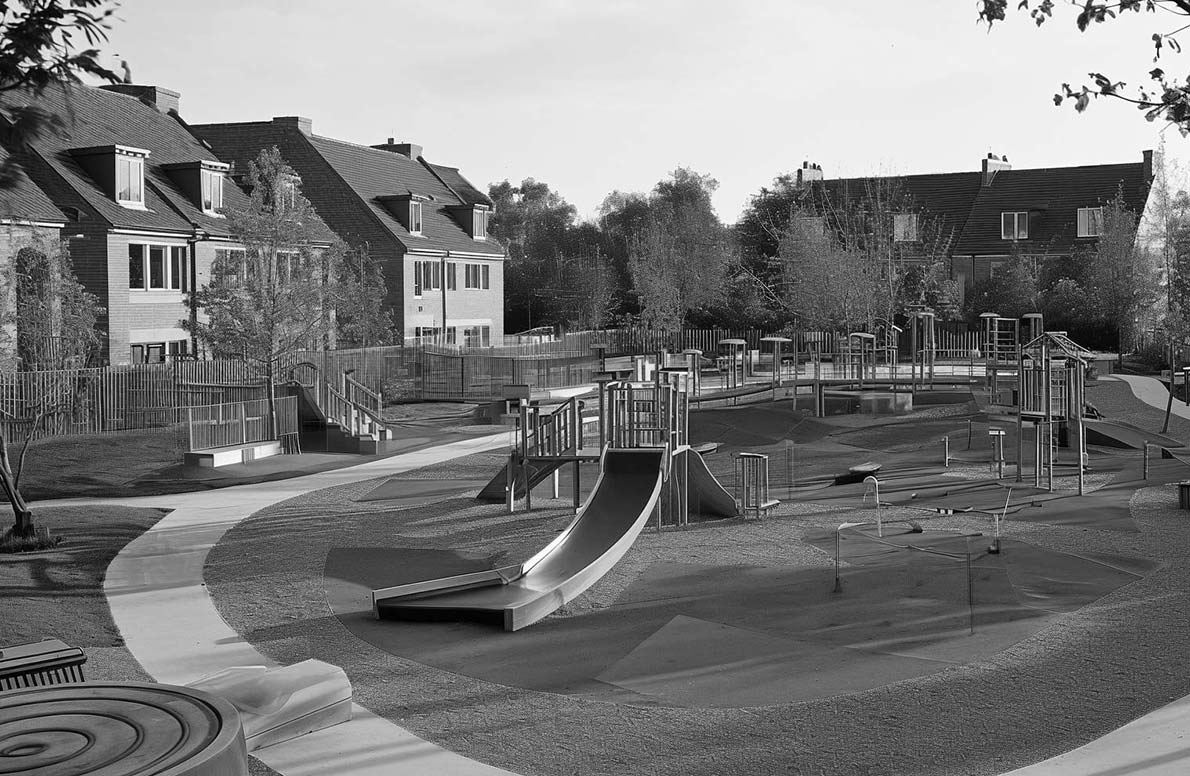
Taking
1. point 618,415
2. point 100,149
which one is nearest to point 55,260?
point 100,149

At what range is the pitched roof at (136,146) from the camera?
3831 centimetres

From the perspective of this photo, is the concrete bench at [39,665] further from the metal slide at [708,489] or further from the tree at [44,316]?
the tree at [44,316]

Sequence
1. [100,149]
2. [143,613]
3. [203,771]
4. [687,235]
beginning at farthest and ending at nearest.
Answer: [687,235], [100,149], [143,613], [203,771]

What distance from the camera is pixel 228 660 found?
467 inches

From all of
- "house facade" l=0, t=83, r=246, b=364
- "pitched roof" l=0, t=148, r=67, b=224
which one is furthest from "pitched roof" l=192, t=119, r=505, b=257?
"pitched roof" l=0, t=148, r=67, b=224

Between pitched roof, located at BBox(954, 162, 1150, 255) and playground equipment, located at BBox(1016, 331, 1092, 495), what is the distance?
38.8 meters

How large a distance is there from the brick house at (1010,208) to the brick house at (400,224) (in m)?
19.3

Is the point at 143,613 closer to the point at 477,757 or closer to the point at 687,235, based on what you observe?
the point at 477,757

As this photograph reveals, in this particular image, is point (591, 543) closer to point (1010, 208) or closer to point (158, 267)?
point (158, 267)

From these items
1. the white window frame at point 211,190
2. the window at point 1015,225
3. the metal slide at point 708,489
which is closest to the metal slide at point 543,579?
the metal slide at point 708,489

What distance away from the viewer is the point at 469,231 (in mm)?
60969

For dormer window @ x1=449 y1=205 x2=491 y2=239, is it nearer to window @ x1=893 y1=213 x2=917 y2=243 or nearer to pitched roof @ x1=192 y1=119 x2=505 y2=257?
pitched roof @ x1=192 y1=119 x2=505 y2=257

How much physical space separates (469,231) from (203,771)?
182 feet

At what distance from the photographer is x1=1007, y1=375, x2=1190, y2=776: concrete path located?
8.65 m
